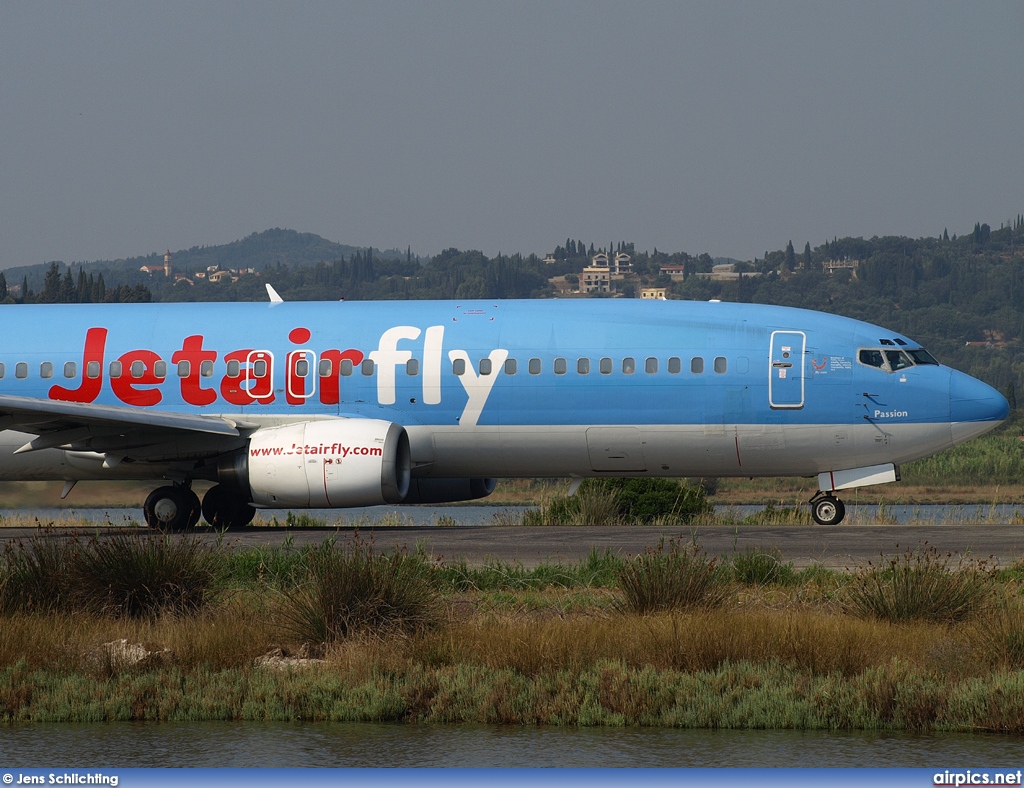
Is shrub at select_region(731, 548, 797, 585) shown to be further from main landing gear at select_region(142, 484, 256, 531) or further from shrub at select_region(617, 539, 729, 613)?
main landing gear at select_region(142, 484, 256, 531)

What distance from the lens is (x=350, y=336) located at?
81.1 feet

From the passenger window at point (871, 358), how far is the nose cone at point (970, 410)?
1194 millimetres

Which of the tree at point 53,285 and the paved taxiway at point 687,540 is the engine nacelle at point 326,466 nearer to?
the paved taxiway at point 687,540

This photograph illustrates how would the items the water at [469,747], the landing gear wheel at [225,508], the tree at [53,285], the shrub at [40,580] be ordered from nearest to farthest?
1. the water at [469,747]
2. the shrub at [40,580]
3. the landing gear wheel at [225,508]
4. the tree at [53,285]

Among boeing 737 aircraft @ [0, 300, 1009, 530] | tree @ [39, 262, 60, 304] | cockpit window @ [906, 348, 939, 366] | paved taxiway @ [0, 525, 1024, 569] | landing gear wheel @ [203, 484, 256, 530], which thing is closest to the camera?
paved taxiway @ [0, 525, 1024, 569]

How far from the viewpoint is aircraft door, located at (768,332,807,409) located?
23.4 m

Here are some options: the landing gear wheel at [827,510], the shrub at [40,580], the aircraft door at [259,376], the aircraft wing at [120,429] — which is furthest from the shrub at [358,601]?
the landing gear wheel at [827,510]

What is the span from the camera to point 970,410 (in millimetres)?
23156

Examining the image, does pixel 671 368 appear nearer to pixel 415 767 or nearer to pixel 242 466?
pixel 242 466

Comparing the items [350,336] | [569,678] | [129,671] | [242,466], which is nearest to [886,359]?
[350,336]

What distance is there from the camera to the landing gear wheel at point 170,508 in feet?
79.9

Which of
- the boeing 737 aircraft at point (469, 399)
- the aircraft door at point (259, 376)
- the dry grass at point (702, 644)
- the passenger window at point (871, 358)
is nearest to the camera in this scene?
the dry grass at point (702, 644)

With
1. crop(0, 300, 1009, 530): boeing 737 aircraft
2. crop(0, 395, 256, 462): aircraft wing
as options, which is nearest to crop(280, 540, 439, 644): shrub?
A: crop(0, 300, 1009, 530): boeing 737 aircraft

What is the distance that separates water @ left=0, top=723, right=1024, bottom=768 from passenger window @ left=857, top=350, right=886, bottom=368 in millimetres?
→ 13687
